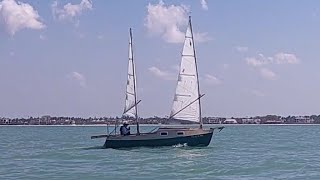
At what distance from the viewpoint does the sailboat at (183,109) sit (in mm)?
59344

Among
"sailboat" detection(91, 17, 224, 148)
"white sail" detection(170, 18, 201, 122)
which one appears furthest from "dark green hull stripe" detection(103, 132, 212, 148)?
"white sail" detection(170, 18, 201, 122)

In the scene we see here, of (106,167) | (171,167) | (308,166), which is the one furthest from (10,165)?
(308,166)

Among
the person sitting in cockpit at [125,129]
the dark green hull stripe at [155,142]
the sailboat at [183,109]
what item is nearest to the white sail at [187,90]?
the sailboat at [183,109]

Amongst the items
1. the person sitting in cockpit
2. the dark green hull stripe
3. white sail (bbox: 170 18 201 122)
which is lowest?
the dark green hull stripe

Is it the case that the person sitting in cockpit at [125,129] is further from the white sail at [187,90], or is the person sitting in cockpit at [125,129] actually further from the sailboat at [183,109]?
the white sail at [187,90]

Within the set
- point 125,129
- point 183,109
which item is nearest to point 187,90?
point 183,109

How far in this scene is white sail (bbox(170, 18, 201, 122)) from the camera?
6050 cm

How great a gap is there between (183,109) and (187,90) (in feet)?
5.59

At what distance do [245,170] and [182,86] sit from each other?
69.1 feet

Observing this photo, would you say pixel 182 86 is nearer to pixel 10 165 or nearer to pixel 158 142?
pixel 158 142

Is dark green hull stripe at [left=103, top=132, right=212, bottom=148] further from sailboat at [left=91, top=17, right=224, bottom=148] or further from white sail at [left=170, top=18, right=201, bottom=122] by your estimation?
white sail at [left=170, top=18, right=201, bottom=122]

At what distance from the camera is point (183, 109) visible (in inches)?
2376

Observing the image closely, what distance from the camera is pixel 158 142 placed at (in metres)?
59.3

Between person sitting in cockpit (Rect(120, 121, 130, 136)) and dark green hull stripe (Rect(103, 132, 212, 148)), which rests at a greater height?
person sitting in cockpit (Rect(120, 121, 130, 136))
